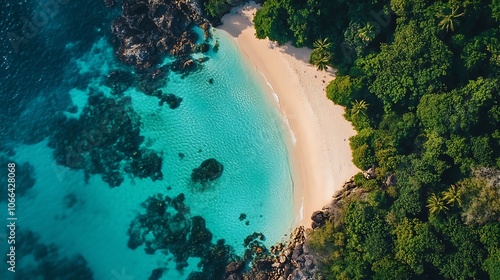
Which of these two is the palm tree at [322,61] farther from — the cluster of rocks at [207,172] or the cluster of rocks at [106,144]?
the cluster of rocks at [106,144]

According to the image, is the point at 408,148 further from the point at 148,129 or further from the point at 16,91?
the point at 16,91

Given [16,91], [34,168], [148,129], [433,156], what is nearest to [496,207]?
[433,156]

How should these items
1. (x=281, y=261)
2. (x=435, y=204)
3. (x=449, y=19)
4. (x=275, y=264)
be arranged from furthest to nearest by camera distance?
1. (x=275, y=264)
2. (x=281, y=261)
3. (x=449, y=19)
4. (x=435, y=204)

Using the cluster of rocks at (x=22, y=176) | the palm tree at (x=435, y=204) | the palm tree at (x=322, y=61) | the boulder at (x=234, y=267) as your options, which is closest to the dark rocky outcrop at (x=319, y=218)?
the boulder at (x=234, y=267)

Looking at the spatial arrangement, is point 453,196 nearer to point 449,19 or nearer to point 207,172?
point 449,19

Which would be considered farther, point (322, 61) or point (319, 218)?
point (322, 61)

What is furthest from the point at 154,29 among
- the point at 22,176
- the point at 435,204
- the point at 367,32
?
the point at 435,204
